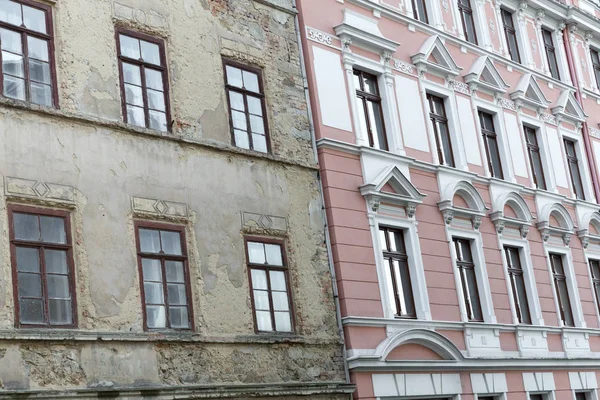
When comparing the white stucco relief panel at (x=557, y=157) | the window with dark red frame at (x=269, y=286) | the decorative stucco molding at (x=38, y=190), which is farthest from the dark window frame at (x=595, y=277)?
the decorative stucco molding at (x=38, y=190)

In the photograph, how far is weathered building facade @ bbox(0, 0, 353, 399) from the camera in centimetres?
1385

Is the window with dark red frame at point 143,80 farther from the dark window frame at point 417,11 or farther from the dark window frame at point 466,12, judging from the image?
the dark window frame at point 466,12

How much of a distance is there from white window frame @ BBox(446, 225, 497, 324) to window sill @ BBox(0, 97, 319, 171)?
4.20 m

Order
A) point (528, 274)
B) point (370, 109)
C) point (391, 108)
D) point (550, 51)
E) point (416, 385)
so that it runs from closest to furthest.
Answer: point (416, 385) < point (370, 109) < point (391, 108) < point (528, 274) < point (550, 51)

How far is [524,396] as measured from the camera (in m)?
22.2

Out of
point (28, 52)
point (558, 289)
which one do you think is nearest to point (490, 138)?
point (558, 289)

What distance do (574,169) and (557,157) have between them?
125 cm

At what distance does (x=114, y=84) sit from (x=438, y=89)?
9203 mm

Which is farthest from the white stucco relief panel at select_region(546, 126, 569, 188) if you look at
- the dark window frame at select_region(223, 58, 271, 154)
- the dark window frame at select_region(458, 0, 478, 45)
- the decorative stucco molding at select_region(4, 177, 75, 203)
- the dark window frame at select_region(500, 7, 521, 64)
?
the decorative stucco molding at select_region(4, 177, 75, 203)

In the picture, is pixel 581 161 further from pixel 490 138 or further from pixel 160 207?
pixel 160 207

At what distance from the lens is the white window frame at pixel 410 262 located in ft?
63.4

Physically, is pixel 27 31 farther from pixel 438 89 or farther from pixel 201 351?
pixel 438 89

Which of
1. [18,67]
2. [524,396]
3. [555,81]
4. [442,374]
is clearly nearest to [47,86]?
[18,67]

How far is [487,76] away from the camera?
24.7 m
